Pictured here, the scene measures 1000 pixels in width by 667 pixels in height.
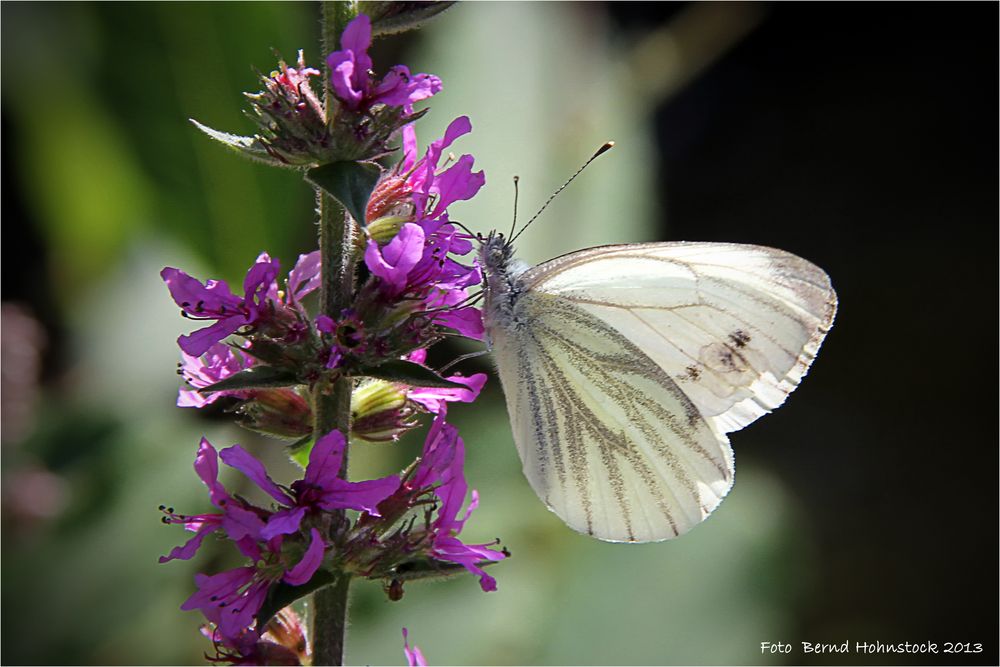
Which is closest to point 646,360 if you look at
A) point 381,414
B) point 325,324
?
point 381,414

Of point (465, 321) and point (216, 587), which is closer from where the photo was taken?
point (216, 587)

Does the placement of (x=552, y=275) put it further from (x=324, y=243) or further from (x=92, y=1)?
(x=92, y=1)

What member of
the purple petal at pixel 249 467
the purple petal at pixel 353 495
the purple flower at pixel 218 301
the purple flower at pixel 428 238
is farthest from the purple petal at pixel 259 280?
the purple petal at pixel 353 495

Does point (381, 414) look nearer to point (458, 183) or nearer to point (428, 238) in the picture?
point (428, 238)

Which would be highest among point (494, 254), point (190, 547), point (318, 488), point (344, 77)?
point (344, 77)

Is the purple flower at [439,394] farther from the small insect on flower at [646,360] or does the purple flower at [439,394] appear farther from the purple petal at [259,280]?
the purple petal at [259,280]

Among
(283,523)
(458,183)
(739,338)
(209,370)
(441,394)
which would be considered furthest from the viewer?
(739,338)

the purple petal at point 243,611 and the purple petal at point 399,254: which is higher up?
the purple petal at point 399,254

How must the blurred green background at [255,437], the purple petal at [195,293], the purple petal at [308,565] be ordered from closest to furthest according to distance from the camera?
1. the purple petal at [308,565]
2. the purple petal at [195,293]
3. the blurred green background at [255,437]
